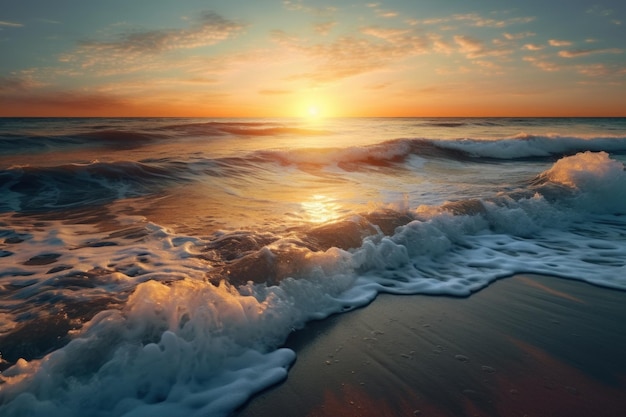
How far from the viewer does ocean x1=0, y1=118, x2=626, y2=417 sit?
7.86 feet

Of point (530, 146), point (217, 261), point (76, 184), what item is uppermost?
point (530, 146)

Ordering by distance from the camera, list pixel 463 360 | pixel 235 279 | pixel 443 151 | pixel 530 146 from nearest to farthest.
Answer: pixel 463 360
pixel 235 279
pixel 443 151
pixel 530 146

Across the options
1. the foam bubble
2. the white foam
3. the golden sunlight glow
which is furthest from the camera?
the white foam

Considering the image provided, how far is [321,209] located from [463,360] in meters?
4.49

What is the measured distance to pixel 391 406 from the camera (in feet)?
7.43

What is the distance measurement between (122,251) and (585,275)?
18.2 feet

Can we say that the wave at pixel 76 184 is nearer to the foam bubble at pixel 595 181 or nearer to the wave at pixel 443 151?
the wave at pixel 443 151

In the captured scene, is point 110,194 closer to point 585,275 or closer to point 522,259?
point 522,259

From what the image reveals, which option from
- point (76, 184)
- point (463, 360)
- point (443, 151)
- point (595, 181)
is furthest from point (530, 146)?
→ point (463, 360)

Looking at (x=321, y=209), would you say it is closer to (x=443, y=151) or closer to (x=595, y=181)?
(x=595, y=181)

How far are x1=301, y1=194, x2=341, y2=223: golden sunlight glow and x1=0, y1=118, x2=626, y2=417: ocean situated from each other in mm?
58

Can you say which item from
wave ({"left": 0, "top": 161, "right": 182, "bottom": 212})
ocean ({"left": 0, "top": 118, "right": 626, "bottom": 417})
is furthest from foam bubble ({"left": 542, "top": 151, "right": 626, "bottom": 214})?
wave ({"left": 0, "top": 161, "right": 182, "bottom": 212})

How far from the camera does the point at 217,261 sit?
4285 millimetres

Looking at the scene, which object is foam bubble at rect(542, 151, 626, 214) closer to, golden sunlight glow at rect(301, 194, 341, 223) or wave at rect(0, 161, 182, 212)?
golden sunlight glow at rect(301, 194, 341, 223)
